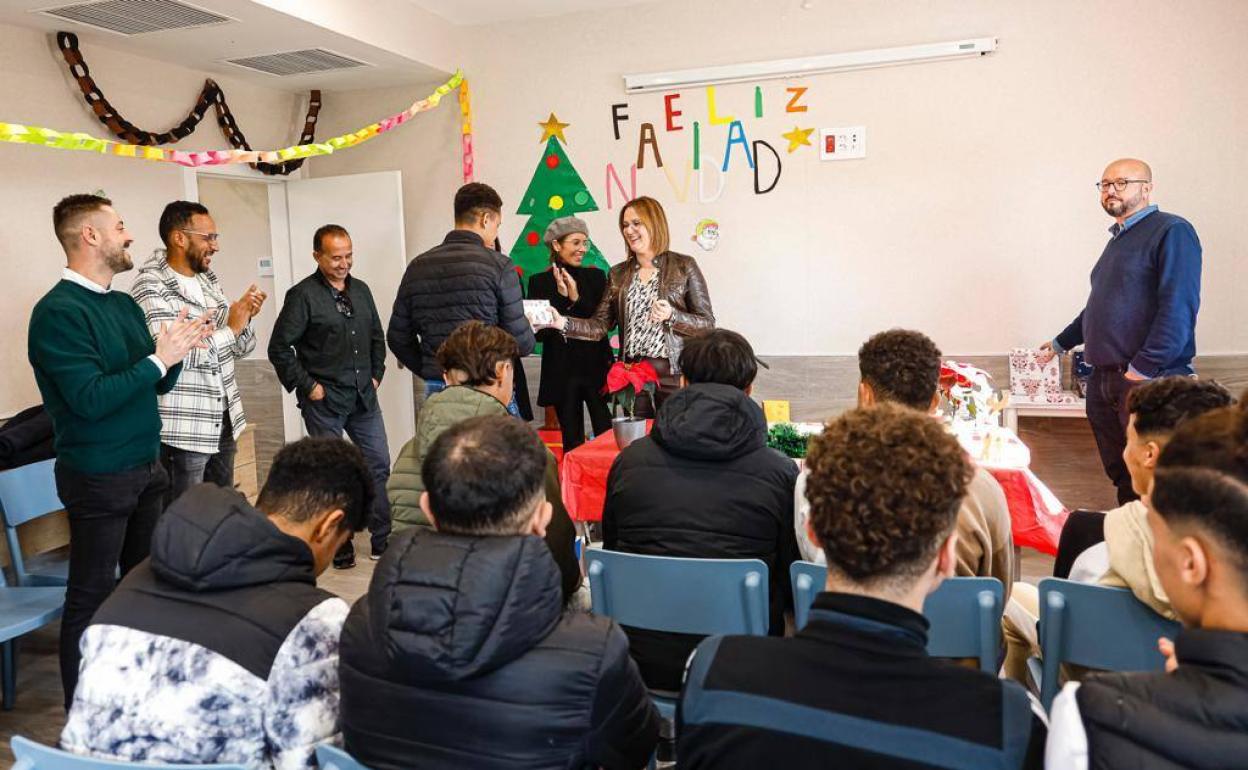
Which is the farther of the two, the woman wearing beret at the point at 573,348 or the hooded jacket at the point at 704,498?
the woman wearing beret at the point at 573,348

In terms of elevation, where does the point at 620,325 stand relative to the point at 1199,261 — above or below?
below

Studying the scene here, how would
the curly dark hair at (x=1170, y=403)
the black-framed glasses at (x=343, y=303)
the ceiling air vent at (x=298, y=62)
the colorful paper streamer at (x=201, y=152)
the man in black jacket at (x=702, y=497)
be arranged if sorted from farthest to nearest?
1. the ceiling air vent at (x=298, y=62)
2. the black-framed glasses at (x=343, y=303)
3. the colorful paper streamer at (x=201, y=152)
4. the man in black jacket at (x=702, y=497)
5. the curly dark hair at (x=1170, y=403)

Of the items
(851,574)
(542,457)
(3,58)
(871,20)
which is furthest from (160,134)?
(851,574)

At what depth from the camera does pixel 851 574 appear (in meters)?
1.14

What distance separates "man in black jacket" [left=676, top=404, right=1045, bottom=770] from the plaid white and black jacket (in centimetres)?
272

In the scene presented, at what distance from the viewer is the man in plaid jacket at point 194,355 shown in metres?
3.27

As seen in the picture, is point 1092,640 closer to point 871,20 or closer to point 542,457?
point 542,457

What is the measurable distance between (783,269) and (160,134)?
3.28m

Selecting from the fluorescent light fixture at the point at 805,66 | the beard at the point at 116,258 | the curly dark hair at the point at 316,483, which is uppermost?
the fluorescent light fixture at the point at 805,66

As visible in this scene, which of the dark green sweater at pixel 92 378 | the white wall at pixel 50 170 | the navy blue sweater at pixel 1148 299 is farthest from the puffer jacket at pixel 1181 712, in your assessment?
the white wall at pixel 50 170

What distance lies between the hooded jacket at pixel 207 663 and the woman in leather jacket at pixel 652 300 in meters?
2.46

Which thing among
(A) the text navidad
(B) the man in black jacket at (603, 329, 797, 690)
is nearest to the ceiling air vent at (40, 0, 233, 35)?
(A) the text navidad

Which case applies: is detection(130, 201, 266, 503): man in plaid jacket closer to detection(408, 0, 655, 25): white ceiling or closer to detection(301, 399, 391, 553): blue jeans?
detection(301, 399, 391, 553): blue jeans

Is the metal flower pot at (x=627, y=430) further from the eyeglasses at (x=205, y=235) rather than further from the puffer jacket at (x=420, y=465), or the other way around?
the eyeglasses at (x=205, y=235)
